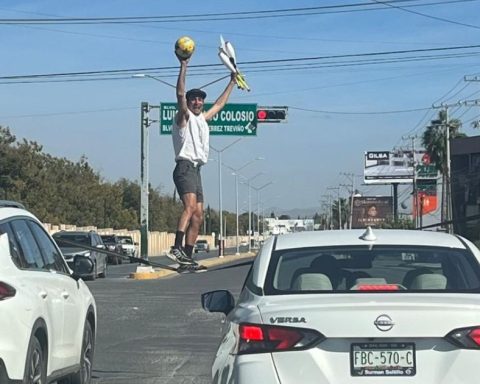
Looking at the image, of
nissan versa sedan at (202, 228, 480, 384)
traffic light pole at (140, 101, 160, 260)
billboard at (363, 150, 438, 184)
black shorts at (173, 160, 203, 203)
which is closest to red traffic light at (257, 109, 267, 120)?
traffic light pole at (140, 101, 160, 260)

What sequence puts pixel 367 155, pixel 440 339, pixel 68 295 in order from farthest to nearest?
pixel 367 155 → pixel 68 295 → pixel 440 339

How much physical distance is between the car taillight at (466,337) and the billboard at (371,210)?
5209 inches

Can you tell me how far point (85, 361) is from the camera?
9078 millimetres

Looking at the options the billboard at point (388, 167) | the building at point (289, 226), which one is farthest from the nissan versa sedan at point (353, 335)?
the billboard at point (388, 167)

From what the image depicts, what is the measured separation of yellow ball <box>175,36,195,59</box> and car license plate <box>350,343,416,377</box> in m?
3.80

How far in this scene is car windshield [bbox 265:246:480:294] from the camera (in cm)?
616

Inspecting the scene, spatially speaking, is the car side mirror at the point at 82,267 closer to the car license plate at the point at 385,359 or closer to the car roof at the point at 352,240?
the car roof at the point at 352,240

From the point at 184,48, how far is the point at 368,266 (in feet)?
9.29

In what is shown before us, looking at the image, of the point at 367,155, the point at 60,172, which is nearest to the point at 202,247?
the point at 60,172

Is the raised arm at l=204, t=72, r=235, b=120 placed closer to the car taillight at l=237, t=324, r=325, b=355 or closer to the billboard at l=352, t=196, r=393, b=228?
the car taillight at l=237, t=324, r=325, b=355

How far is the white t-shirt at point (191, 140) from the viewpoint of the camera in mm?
8766

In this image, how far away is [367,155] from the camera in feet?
412

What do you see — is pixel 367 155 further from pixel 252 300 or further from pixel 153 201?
pixel 252 300

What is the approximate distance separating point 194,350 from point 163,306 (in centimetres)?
612
